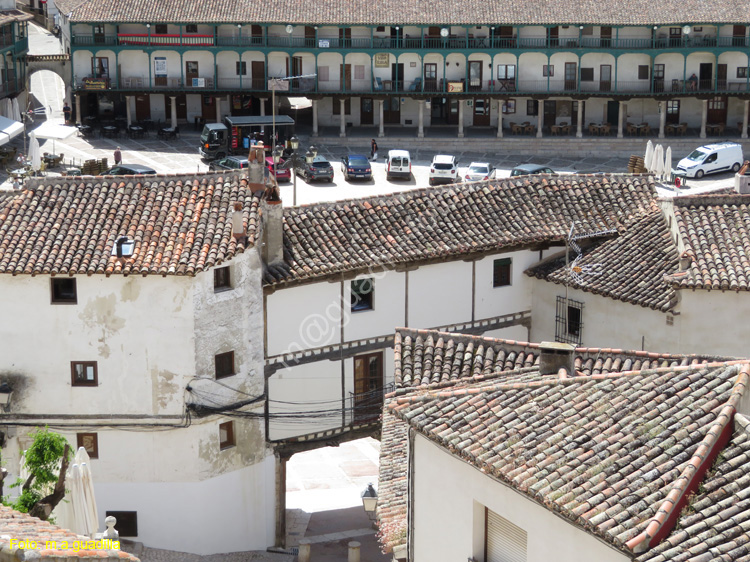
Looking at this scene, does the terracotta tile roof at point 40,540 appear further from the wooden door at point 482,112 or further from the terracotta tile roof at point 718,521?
the wooden door at point 482,112

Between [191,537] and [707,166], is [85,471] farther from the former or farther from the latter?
[707,166]

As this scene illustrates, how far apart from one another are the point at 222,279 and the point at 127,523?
7.81m

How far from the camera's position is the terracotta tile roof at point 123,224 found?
41.8m

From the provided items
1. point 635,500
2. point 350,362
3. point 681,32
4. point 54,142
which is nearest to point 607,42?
point 681,32

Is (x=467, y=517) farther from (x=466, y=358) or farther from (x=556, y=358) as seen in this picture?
(x=466, y=358)

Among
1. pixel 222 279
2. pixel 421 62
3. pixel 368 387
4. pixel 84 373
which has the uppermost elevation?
pixel 421 62

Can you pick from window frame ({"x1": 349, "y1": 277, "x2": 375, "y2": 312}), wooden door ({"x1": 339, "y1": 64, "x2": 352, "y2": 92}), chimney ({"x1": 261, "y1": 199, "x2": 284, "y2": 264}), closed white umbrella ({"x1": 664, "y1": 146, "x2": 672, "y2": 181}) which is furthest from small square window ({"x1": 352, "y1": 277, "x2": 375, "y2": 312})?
wooden door ({"x1": 339, "y1": 64, "x2": 352, "y2": 92})

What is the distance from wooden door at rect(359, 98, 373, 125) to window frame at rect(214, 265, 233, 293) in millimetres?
48450

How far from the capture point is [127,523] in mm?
44500

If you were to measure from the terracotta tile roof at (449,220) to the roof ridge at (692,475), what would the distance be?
19.8 meters

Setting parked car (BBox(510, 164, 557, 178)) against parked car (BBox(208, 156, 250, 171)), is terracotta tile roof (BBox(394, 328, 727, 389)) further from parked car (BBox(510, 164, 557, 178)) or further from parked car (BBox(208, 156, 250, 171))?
parked car (BBox(208, 156, 250, 171))

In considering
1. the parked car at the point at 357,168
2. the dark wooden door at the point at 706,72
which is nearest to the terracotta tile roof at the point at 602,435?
the parked car at the point at 357,168

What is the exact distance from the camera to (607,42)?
89.2 m

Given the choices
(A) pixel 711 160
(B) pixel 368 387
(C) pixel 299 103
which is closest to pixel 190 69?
(C) pixel 299 103
